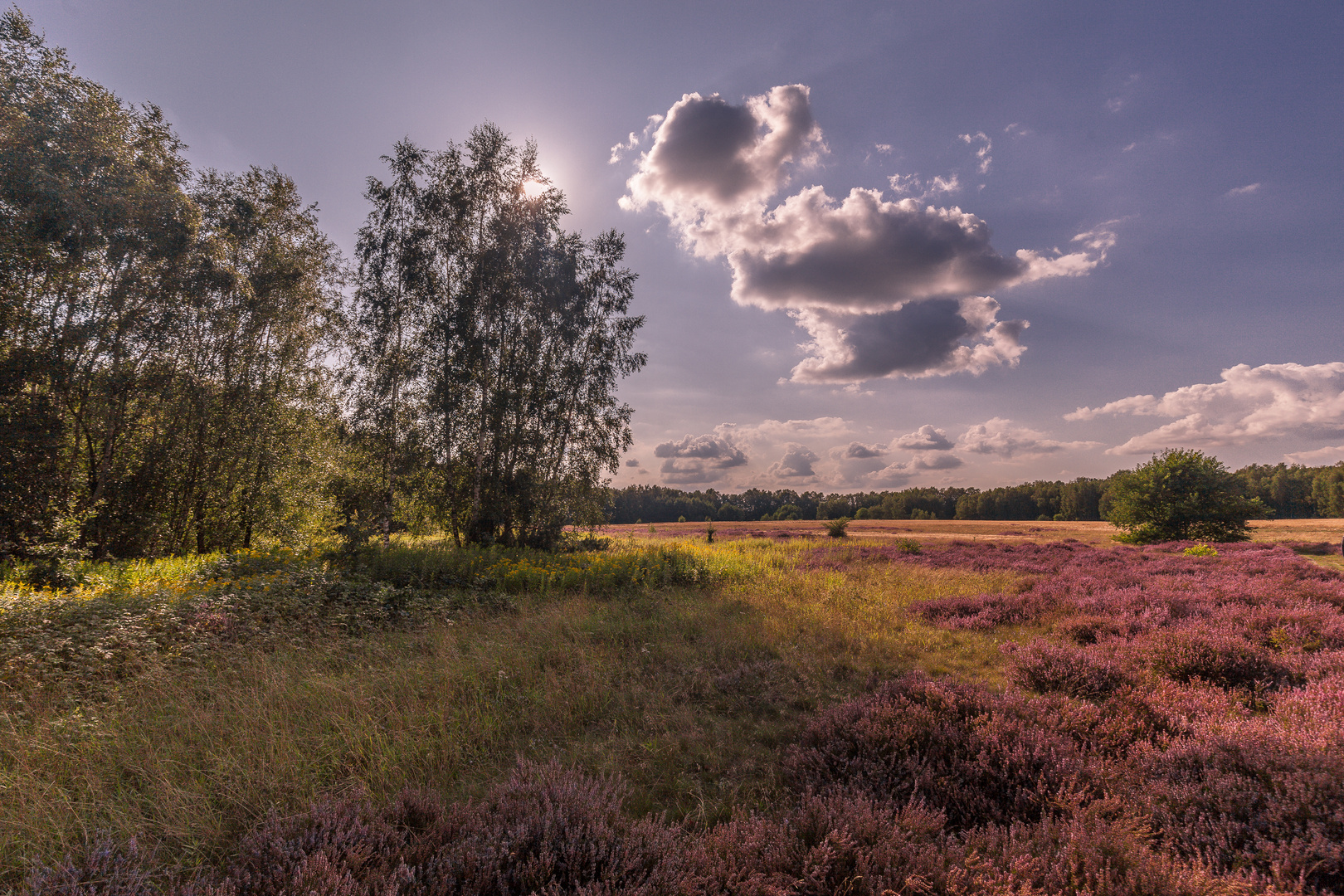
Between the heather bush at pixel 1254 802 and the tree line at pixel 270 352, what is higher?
the tree line at pixel 270 352

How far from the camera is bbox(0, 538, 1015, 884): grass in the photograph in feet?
11.6

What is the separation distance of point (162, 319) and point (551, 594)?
13.6 meters

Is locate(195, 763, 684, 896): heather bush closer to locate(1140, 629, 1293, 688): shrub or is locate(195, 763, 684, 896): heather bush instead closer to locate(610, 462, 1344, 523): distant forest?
locate(1140, 629, 1293, 688): shrub

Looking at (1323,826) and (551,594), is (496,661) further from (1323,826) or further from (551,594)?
(1323,826)

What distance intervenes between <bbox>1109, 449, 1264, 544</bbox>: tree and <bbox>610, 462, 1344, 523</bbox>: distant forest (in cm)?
4860

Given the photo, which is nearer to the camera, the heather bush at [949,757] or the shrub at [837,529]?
the heather bush at [949,757]

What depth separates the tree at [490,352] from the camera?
52.2 feet

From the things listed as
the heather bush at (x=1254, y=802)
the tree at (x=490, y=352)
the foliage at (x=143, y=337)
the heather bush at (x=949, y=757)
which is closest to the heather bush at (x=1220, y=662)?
the heather bush at (x=1254, y=802)

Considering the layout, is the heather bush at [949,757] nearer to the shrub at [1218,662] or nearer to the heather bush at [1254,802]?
the heather bush at [1254,802]

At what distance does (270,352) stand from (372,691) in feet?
54.9

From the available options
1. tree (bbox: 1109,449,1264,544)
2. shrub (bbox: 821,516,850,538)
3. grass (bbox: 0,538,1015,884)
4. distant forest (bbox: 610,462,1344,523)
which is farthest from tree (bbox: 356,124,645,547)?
distant forest (bbox: 610,462,1344,523)

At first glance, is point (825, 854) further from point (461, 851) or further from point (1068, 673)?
point (1068, 673)

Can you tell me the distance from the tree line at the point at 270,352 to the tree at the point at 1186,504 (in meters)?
30.3

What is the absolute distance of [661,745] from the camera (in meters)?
4.47
